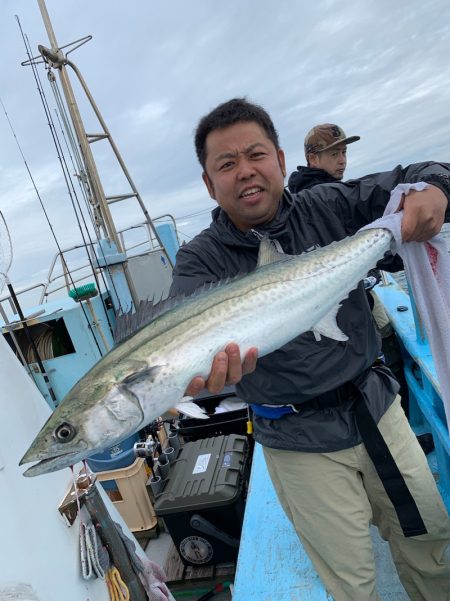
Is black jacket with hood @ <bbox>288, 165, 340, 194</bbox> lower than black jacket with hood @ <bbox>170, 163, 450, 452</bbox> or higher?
higher

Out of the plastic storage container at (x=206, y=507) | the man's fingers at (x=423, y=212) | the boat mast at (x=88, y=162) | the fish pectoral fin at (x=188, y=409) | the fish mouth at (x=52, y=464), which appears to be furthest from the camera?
the boat mast at (x=88, y=162)

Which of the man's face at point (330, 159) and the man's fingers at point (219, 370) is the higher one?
the man's face at point (330, 159)

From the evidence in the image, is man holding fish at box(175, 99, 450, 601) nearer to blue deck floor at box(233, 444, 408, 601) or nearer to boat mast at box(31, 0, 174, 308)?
blue deck floor at box(233, 444, 408, 601)

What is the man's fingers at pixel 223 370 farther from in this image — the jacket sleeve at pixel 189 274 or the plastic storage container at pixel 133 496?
the plastic storage container at pixel 133 496

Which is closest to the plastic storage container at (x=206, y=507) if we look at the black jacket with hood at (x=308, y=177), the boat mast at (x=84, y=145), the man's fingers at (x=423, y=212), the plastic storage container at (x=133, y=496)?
the plastic storage container at (x=133, y=496)

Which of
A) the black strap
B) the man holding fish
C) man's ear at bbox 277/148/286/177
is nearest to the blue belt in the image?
the man holding fish

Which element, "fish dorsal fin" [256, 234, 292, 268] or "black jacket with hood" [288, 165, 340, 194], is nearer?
"fish dorsal fin" [256, 234, 292, 268]

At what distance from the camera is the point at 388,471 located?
7.15 feet

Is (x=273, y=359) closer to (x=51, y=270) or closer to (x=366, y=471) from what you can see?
(x=366, y=471)

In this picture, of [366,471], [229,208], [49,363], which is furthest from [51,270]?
[366,471]

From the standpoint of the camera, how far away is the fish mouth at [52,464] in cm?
153

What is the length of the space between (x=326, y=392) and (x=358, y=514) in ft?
2.20

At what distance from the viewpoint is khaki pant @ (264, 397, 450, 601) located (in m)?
2.13

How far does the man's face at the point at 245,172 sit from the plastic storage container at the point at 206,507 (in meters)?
2.40
